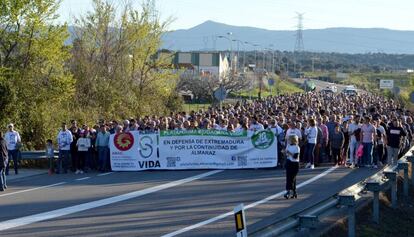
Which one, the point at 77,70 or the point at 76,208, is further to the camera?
the point at 77,70

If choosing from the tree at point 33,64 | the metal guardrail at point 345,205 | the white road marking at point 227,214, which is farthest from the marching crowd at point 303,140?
the metal guardrail at point 345,205

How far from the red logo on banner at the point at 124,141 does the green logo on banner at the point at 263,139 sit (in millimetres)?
4071

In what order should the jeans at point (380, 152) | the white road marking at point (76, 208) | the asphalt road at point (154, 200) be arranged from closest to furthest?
1. the asphalt road at point (154, 200)
2. the white road marking at point (76, 208)
3. the jeans at point (380, 152)

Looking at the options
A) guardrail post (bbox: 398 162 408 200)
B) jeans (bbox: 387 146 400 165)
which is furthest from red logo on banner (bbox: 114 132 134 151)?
guardrail post (bbox: 398 162 408 200)

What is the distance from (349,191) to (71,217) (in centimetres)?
564

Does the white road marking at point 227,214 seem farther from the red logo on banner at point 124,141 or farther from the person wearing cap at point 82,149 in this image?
the person wearing cap at point 82,149

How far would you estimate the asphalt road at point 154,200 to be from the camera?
14.1 meters

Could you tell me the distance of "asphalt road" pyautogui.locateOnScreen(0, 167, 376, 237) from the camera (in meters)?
14.1

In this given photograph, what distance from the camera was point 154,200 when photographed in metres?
18.0

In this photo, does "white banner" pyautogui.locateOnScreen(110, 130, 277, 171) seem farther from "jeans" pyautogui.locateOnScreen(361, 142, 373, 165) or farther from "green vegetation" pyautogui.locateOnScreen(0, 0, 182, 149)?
"green vegetation" pyautogui.locateOnScreen(0, 0, 182, 149)

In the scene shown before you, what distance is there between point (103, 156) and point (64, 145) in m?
1.34

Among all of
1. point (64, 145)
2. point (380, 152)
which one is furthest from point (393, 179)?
point (64, 145)

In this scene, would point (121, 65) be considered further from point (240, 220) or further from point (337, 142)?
point (240, 220)

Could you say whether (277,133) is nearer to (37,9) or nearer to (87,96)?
(37,9)
